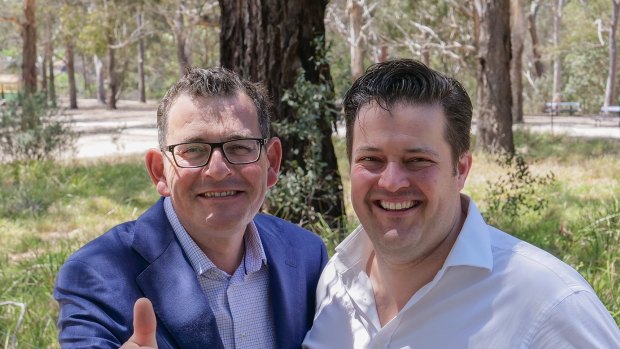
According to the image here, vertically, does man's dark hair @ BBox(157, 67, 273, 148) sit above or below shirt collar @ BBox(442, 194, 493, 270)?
above

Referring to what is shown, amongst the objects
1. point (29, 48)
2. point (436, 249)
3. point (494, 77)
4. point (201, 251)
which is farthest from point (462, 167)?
point (29, 48)

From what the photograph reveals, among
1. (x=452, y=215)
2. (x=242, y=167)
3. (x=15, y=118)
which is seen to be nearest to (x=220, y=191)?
(x=242, y=167)

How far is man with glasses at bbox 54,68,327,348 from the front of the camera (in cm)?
221

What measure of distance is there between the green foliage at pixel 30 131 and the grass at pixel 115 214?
432 mm

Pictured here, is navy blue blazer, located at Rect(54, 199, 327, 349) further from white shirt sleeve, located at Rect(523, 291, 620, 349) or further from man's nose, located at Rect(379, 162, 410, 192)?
white shirt sleeve, located at Rect(523, 291, 620, 349)

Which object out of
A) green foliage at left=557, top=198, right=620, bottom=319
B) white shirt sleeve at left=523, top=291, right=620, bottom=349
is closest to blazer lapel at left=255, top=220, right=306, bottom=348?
white shirt sleeve at left=523, top=291, right=620, bottom=349

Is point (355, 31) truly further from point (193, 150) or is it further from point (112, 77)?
point (193, 150)

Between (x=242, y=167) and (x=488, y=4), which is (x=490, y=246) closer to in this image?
(x=242, y=167)

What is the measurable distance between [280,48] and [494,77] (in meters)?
8.55

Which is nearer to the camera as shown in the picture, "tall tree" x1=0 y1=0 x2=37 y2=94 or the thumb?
the thumb

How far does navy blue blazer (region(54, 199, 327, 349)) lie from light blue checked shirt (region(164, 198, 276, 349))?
3 centimetres

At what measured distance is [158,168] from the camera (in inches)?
98.8

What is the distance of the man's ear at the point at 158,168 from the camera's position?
247 cm

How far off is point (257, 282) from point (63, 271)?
601 mm
